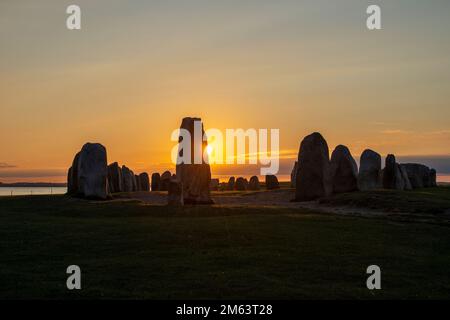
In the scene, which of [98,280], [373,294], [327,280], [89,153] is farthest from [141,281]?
[89,153]

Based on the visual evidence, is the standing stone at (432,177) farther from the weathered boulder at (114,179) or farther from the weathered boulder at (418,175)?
the weathered boulder at (114,179)

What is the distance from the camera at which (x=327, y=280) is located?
1533 cm

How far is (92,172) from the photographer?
45.8 meters

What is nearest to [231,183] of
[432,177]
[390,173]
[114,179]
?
[114,179]

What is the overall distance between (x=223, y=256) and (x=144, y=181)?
60.4 metres

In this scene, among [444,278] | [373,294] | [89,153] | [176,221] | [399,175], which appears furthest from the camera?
[399,175]

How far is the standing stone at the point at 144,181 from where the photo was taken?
76875 mm

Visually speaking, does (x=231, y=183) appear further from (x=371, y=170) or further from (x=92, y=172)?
(x=92, y=172)

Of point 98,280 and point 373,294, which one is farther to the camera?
point 98,280

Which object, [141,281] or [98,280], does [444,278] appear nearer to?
[141,281]

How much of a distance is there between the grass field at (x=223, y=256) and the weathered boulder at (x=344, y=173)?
18.1 meters

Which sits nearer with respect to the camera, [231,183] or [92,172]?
[92,172]
